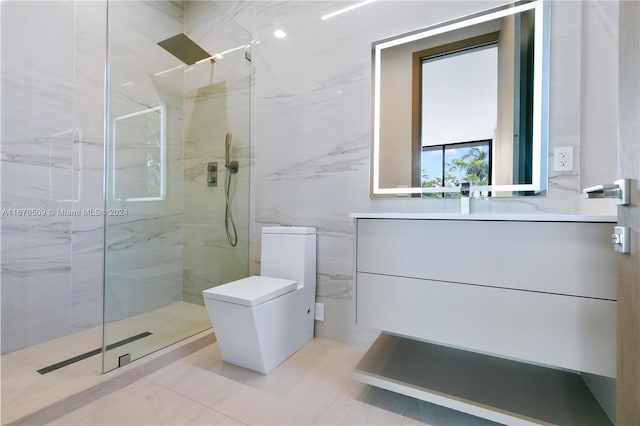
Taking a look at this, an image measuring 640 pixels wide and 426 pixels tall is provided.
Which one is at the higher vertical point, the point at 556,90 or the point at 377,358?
the point at 556,90

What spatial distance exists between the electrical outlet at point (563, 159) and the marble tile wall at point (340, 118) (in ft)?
0.08

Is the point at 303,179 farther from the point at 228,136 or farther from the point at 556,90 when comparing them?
the point at 556,90

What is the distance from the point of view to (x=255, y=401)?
1336 millimetres

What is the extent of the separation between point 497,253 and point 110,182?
1.93 m

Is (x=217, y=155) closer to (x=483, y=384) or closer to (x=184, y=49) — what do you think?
(x=184, y=49)

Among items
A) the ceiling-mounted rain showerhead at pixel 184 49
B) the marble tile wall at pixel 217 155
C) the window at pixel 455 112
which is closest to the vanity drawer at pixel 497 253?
the window at pixel 455 112

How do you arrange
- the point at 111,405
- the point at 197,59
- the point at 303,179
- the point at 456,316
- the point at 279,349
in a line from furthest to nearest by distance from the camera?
1. the point at 197,59
2. the point at 303,179
3. the point at 279,349
4. the point at 111,405
5. the point at 456,316

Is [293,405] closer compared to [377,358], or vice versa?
[293,405]

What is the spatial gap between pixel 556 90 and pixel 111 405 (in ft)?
8.18

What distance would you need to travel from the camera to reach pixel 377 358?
1502mm

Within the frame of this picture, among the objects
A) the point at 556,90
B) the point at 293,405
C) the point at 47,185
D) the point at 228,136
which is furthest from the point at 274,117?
the point at 293,405

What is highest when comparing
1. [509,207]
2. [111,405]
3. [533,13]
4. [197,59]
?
[197,59]

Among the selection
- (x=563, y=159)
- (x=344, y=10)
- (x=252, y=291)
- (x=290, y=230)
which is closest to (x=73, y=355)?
(x=252, y=291)

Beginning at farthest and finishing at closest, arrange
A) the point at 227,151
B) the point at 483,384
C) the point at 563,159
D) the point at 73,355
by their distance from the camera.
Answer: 1. the point at 227,151
2. the point at 73,355
3. the point at 563,159
4. the point at 483,384
